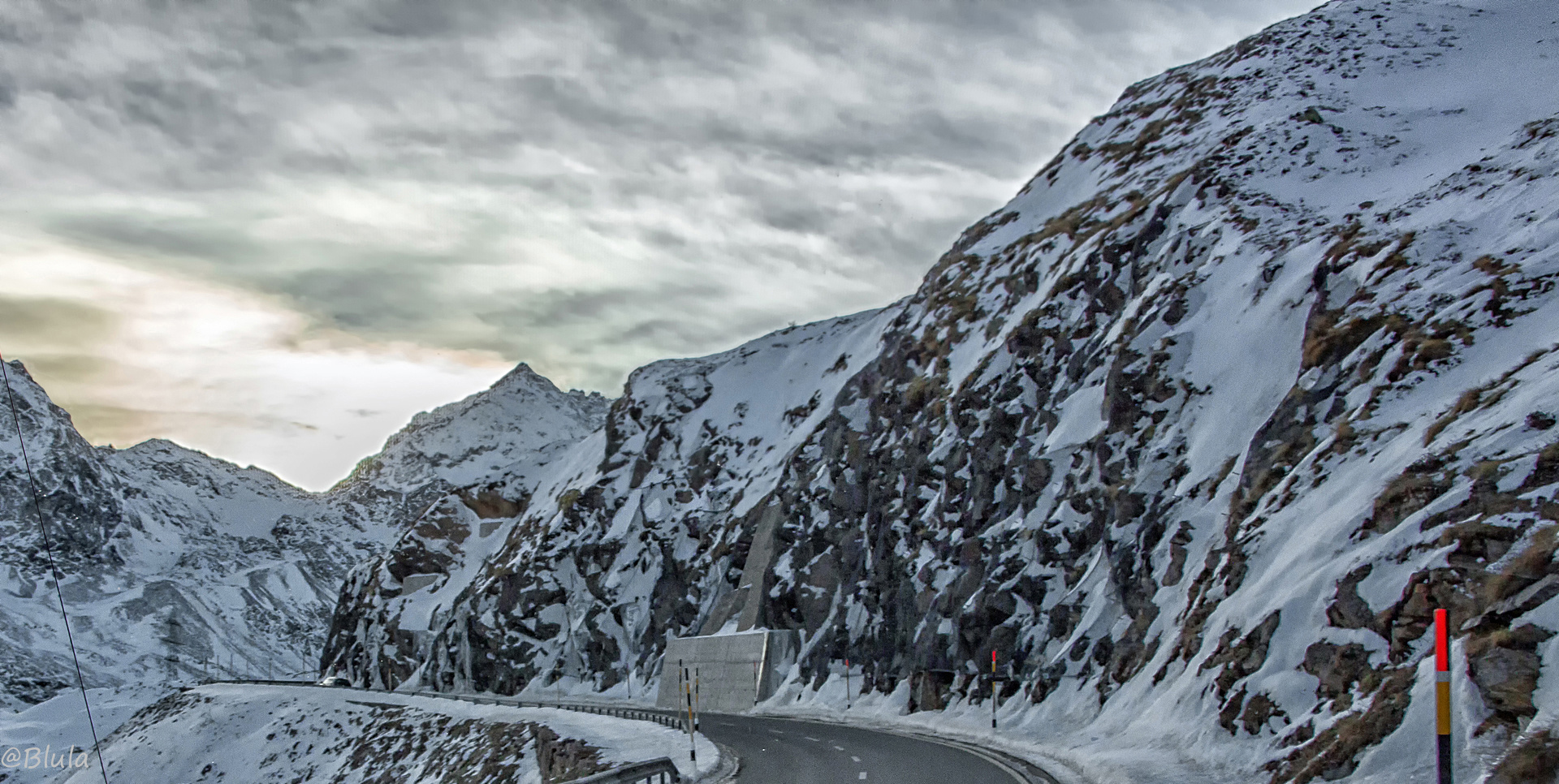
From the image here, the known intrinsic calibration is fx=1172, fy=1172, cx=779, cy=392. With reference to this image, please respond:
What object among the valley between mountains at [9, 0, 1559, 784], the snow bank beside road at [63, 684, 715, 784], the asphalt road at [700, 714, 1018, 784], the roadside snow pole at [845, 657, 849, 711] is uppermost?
the valley between mountains at [9, 0, 1559, 784]

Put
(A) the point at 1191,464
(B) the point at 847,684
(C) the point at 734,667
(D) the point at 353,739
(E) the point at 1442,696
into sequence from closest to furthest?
(E) the point at 1442,696
(A) the point at 1191,464
(B) the point at 847,684
(C) the point at 734,667
(D) the point at 353,739

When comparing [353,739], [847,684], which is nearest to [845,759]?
[847,684]

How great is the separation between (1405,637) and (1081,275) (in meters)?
29.3

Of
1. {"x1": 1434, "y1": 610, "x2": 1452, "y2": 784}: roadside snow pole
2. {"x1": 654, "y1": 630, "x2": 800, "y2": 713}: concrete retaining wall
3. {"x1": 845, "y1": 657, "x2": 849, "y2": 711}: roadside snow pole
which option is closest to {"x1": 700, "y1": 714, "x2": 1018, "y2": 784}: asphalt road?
{"x1": 845, "y1": 657, "x2": 849, "y2": 711}: roadside snow pole

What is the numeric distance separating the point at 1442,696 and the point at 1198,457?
22.6 metres

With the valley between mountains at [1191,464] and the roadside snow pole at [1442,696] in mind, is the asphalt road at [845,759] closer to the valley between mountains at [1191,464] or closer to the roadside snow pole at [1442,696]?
the valley between mountains at [1191,464]

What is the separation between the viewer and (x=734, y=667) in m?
51.4

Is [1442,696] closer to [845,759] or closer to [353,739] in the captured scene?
[845,759]

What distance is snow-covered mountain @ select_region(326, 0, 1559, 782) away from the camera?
17609 millimetres

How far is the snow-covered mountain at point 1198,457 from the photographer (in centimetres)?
1761

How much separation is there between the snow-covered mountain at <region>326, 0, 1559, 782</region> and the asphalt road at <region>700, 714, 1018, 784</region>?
146 inches

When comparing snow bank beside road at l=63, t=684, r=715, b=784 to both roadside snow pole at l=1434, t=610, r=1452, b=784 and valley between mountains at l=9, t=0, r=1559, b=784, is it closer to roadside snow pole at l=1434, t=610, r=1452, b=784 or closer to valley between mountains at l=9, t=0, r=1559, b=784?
valley between mountains at l=9, t=0, r=1559, b=784

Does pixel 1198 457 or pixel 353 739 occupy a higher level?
pixel 1198 457

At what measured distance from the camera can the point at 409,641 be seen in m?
94.9
